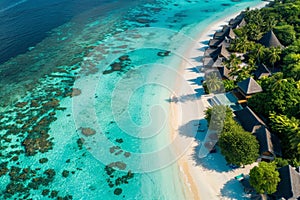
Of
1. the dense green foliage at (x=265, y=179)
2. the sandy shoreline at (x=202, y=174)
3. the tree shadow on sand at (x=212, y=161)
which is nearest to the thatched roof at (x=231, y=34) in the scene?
the sandy shoreline at (x=202, y=174)

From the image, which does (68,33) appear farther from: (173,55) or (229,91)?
(229,91)

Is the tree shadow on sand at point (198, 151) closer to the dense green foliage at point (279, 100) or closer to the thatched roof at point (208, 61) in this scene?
the dense green foliage at point (279, 100)

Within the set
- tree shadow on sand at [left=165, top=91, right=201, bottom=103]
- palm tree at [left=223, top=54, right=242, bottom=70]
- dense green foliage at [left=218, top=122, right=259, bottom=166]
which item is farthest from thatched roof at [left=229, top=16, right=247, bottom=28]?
dense green foliage at [left=218, top=122, right=259, bottom=166]

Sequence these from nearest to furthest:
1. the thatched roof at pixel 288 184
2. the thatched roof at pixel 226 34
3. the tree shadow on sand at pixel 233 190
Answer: the thatched roof at pixel 288 184, the tree shadow on sand at pixel 233 190, the thatched roof at pixel 226 34

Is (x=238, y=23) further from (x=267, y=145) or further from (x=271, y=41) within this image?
(x=267, y=145)

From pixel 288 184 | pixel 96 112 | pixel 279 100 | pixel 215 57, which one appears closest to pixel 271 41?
pixel 215 57

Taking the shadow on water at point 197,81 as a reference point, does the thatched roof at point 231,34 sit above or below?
above

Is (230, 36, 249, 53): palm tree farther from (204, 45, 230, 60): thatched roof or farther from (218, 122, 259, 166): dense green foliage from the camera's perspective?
(218, 122, 259, 166): dense green foliage
